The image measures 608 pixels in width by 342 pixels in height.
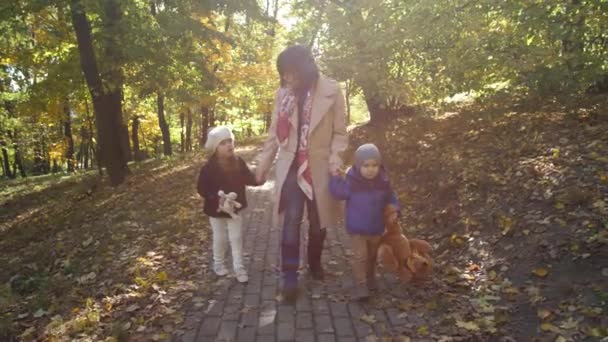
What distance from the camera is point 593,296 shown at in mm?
4125

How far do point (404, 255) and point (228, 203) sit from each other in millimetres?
1958

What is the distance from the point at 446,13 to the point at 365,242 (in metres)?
4.84

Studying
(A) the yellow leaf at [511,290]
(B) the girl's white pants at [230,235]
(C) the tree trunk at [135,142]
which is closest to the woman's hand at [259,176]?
(B) the girl's white pants at [230,235]

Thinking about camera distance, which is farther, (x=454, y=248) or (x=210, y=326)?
(x=454, y=248)

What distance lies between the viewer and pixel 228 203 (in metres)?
5.13

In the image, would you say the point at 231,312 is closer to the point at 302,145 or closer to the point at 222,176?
the point at 222,176

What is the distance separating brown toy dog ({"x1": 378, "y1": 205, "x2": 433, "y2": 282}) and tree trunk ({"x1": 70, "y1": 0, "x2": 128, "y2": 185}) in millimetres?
8332

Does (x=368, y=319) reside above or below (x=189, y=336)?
above

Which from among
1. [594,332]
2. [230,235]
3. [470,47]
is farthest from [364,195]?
[470,47]

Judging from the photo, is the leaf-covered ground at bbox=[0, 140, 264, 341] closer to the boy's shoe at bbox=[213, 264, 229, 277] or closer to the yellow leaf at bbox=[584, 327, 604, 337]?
the boy's shoe at bbox=[213, 264, 229, 277]

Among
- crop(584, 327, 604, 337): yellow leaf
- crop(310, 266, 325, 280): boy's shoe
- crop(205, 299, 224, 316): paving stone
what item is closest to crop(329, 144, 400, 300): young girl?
crop(310, 266, 325, 280): boy's shoe

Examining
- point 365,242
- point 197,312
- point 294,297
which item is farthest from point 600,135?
point 197,312

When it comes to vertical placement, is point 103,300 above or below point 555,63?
below

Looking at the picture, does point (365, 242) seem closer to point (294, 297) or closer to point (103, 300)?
point (294, 297)
